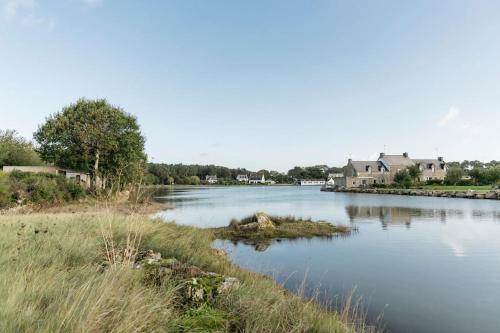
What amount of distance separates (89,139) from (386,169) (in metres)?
66.2

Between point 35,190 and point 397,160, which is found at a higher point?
point 397,160

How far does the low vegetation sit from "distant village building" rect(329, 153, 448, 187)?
61.4 meters

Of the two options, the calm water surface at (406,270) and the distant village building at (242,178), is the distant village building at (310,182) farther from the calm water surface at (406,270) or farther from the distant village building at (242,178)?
the calm water surface at (406,270)

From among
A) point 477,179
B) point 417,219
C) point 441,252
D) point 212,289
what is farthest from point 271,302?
point 477,179

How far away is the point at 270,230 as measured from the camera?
1825 centimetres

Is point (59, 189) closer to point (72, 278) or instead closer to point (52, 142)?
point (52, 142)

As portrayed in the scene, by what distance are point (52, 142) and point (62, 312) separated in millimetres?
36184

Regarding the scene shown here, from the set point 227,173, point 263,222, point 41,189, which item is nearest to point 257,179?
point 227,173

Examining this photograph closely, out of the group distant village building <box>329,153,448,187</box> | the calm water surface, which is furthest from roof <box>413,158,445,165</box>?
the calm water surface

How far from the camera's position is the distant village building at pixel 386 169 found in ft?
253

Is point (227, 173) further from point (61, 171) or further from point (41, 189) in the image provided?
point (41, 189)

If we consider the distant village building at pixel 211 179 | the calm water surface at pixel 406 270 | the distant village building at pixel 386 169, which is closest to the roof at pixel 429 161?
the distant village building at pixel 386 169

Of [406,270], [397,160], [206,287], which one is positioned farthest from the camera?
[397,160]

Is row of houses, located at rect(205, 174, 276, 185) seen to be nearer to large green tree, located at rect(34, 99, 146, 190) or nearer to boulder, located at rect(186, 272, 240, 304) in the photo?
large green tree, located at rect(34, 99, 146, 190)
